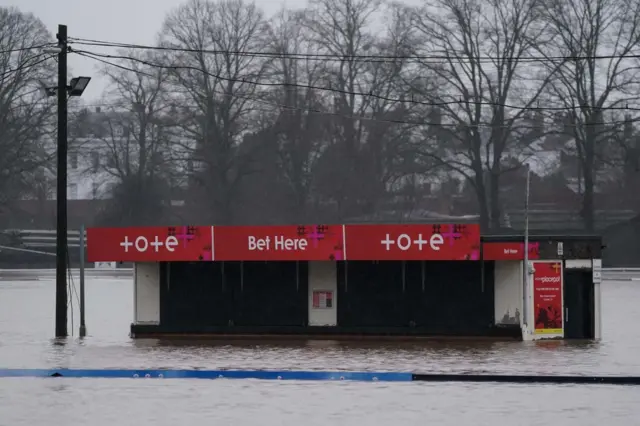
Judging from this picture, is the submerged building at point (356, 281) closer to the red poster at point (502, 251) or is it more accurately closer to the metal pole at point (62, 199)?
the red poster at point (502, 251)

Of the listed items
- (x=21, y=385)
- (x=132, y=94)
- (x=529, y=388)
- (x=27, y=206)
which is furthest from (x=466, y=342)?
(x=27, y=206)

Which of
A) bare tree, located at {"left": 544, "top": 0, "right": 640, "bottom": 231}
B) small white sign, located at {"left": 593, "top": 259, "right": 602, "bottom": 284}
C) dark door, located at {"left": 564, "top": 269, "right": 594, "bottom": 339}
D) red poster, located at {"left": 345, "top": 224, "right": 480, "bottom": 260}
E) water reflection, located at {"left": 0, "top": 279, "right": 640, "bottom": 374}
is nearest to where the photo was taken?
water reflection, located at {"left": 0, "top": 279, "right": 640, "bottom": 374}

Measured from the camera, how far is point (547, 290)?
29.9 metres

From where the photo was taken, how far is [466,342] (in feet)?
97.3

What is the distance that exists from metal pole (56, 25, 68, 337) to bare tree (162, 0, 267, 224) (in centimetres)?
5292

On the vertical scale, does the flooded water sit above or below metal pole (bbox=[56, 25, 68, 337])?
below

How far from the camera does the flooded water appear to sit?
1670cm

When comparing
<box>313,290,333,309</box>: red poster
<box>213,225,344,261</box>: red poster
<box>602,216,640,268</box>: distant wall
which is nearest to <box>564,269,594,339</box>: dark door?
<box>213,225,344,261</box>: red poster

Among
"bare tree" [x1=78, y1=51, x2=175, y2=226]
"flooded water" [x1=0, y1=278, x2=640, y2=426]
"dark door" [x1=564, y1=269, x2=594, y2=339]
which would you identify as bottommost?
"flooded water" [x1=0, y1=278, x2=640, y2=426]

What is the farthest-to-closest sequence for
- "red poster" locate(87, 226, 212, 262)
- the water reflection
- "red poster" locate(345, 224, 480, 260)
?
1. "red poster" locate(87, 226, 212, 262)
2. "red poster" locate(345, 224, 480, 260)
3. the water reflection

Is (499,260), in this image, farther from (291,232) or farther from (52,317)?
(52,317)

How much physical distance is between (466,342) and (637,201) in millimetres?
57736

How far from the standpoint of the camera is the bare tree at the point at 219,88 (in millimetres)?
85375

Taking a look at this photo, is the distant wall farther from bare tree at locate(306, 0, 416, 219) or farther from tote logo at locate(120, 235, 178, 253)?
tote logo at locate(120, 235, 178, 253)
